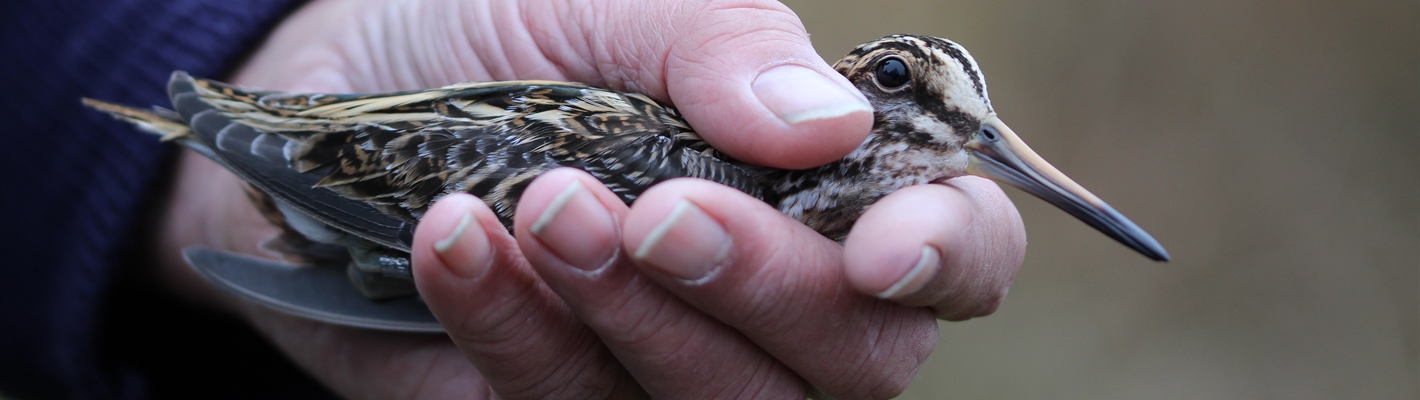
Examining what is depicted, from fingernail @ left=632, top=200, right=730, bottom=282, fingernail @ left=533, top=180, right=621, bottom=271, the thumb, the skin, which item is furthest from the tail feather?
fingernail @ left=632, top=200, right=730, bottom=282

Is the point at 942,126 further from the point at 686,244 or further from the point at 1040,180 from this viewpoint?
the point at 686,244

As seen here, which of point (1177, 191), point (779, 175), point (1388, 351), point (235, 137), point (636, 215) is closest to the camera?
point (636, 215)

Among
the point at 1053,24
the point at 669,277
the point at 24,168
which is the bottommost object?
the point at 24,168

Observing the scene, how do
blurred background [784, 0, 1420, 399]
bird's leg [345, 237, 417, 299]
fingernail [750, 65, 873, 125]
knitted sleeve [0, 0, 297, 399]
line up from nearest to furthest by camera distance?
1. fingernail [750, 65, 873, 125]
2. bird's leg [345, 237, 417, 299]
3. knitted sleeve [0, 0, 297, 399]
4. blurred background [784, 0, 1420, 399]

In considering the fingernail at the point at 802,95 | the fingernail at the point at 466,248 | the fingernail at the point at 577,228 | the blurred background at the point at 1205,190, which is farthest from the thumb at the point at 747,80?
the blurred background at the point at 1205,190

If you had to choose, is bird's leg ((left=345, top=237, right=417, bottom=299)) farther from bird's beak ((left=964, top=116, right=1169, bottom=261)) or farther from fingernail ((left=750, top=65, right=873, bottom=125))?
bird's beak ((left=964, top=116, right=1169, bottom=261))

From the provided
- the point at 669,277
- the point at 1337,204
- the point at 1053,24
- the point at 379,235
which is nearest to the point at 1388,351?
the point at 1337,204

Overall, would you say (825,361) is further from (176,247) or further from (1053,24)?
(1053,24)
